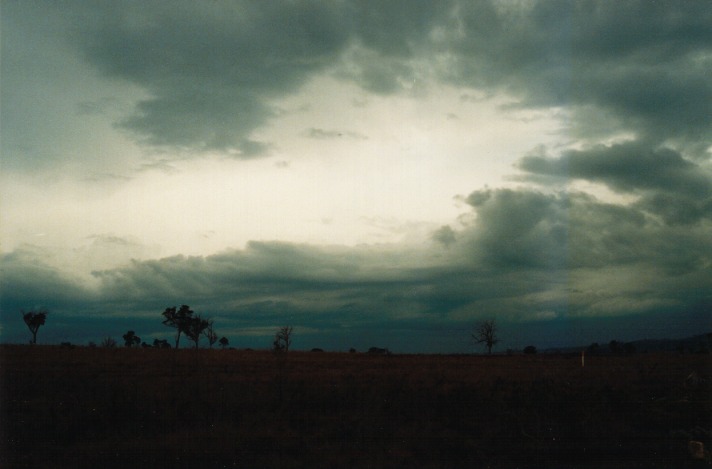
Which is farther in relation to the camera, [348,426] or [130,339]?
[130,339]

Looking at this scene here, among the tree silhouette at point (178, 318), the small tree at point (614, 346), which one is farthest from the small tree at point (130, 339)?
the small tree at point (614, 346)

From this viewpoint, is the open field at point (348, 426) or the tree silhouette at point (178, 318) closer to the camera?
the open field at point (348, 426)

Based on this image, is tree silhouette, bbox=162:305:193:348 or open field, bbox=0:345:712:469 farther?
tree silhouette, bbox=162:305:193:348

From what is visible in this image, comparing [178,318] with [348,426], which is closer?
[348,426]

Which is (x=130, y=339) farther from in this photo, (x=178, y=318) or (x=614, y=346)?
(x=614, y=346)

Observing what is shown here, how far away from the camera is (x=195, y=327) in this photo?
105 meters

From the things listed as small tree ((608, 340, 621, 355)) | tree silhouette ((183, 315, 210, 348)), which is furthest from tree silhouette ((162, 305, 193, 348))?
small tree ((608, 340, 621, 355))

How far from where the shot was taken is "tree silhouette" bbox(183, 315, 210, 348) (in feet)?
342

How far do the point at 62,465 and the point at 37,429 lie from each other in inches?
191

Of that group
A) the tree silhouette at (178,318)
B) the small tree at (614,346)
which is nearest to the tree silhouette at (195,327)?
the tree silhouette at (178,318)

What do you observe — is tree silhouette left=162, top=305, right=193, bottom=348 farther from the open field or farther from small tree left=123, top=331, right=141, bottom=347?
the open field

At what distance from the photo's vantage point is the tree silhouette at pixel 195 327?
10425cm

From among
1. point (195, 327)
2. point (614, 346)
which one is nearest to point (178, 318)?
point (195, 327)

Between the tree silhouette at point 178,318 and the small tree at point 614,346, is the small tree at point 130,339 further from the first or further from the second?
the small tree at point 614,346
